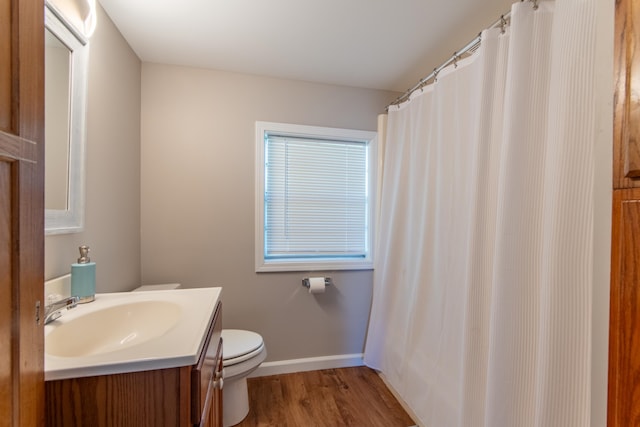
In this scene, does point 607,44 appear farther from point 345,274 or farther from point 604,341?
point 345,274

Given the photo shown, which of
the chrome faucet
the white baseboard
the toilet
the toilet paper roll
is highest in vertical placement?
the chrome faucet

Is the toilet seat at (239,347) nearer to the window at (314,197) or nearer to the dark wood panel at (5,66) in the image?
the window at (314,197)

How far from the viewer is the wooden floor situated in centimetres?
164

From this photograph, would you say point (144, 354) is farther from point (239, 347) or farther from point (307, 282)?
point (307, 282)

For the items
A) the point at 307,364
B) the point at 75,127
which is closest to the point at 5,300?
the point at 75,127

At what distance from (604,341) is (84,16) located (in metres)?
2.17

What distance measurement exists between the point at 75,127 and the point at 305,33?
1.21 meters

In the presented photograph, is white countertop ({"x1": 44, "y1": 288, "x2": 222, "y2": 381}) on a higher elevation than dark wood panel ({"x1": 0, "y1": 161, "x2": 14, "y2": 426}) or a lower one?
lower

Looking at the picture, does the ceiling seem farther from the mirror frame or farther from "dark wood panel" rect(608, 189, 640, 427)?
"dark wood panel" rect(608, 189, 640, 427)

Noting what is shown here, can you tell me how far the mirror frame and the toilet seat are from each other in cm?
94

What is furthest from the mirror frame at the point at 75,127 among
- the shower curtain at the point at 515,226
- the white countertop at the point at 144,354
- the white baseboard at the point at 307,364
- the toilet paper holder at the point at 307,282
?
the shower curtain at the point at 515,226

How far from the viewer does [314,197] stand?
2.18 meters

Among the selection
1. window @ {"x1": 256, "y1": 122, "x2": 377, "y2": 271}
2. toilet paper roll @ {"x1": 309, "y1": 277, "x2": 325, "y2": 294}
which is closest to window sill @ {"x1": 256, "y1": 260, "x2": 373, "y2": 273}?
window @ {"x1": 256, "y1": 122, "x2": 377, "y2": 271}

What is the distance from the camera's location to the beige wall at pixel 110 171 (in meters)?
1.25
